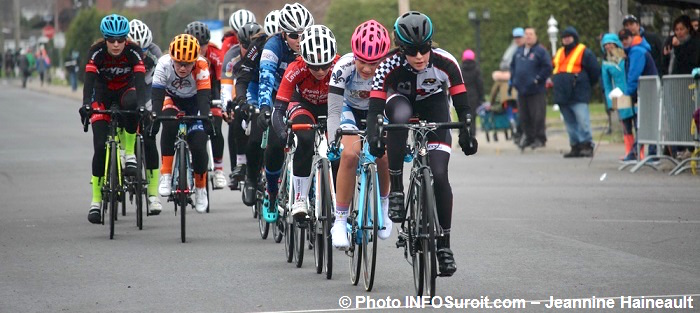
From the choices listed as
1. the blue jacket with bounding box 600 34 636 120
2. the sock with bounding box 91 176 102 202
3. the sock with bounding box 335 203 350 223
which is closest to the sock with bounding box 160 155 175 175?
the sock with bounding box 91 176 102 202

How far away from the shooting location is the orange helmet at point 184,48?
12.9 metres

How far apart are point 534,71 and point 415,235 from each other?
48.5 feet

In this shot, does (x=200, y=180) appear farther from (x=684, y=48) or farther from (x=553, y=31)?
(x=553, y=31)

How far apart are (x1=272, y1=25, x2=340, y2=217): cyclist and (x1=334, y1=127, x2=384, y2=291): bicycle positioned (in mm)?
871

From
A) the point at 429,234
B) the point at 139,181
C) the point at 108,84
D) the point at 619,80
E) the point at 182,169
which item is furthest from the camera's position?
the point at 619,80

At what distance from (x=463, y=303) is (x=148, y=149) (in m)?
5.86

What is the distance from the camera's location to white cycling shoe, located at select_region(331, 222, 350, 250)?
9641 mm

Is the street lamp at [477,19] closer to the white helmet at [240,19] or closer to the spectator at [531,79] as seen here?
the spectator at [531,79]

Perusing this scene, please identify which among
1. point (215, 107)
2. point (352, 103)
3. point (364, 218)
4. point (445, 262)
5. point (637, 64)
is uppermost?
point (637, 64)

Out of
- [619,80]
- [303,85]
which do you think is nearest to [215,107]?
[303,85]

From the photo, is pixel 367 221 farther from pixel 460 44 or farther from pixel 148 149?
pixel 460 44

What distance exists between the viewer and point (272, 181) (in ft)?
39.3

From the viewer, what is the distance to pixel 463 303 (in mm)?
8812

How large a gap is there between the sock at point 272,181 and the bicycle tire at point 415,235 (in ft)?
9.70
